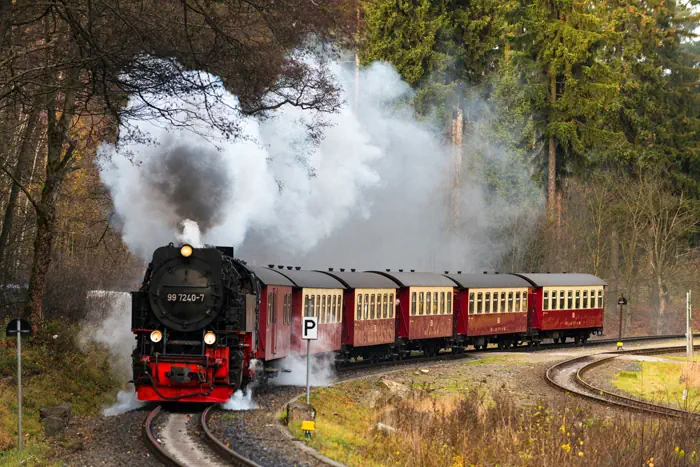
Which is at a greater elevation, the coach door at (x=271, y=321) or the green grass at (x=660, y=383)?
the coach door at (x=271, y=321)

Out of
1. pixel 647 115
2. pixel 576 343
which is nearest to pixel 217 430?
pixel 576 343

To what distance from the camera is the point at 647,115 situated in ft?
180

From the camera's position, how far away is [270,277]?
20922 mm

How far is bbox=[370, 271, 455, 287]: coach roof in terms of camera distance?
2989 cm

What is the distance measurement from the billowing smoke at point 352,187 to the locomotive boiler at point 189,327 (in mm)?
3896

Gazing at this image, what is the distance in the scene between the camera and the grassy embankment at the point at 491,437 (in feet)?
46.5

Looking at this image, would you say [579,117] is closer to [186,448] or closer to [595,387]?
[595,387]

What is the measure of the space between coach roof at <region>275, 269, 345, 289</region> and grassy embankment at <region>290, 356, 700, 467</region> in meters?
4.00

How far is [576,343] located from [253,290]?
23337 millimetres

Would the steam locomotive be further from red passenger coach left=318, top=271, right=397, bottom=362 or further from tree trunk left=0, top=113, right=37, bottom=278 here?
tree trunk left=0, top=113, right=37, bottom=278

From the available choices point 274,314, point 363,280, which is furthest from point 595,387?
point 274,314

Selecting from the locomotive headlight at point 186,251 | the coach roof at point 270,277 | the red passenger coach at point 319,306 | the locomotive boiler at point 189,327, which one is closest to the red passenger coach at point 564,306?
the red passenger coach at point 319,306

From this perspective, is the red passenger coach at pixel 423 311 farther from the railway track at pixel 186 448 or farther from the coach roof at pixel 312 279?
the railway track at pixel 186 448

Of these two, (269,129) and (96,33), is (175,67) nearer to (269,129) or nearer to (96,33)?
(96,33)
